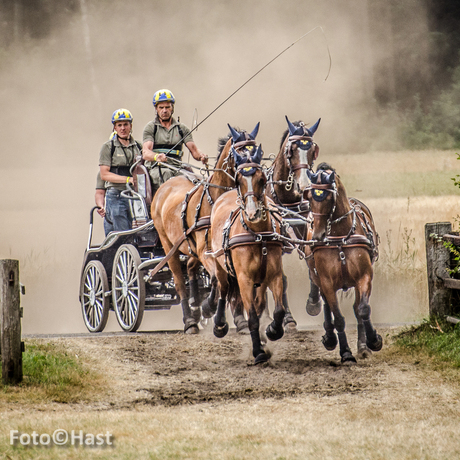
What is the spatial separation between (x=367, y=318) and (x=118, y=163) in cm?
446

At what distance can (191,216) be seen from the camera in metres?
8.93

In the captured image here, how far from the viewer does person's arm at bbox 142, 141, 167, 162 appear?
30.4ft

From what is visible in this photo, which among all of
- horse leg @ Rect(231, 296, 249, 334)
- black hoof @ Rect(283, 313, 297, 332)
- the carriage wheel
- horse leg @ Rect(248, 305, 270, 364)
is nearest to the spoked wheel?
the carriage wheel

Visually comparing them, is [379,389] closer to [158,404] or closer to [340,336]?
[340,336]

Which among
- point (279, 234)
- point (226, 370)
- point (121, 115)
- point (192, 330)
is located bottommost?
point (226, 370)

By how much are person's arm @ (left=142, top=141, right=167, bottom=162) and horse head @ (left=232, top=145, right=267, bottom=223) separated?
2380mm

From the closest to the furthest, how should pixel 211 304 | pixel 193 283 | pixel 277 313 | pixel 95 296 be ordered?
pixel 277 313 → pixel 211 304 → pixel 193 283 → pixel 95 296

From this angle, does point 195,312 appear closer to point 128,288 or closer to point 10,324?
point 128,288

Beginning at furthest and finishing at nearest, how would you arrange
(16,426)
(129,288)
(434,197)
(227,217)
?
(434,197) → (129,288) → (227,217) → (16,426)

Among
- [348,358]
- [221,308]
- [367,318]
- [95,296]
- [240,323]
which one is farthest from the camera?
[95,296]

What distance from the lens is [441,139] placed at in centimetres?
1767

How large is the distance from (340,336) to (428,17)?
14152 millimetres

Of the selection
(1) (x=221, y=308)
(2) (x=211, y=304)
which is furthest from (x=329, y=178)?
(2) (x=211, y=304)

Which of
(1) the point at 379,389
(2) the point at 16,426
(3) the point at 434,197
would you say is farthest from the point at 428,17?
(2) the point at 16,426
